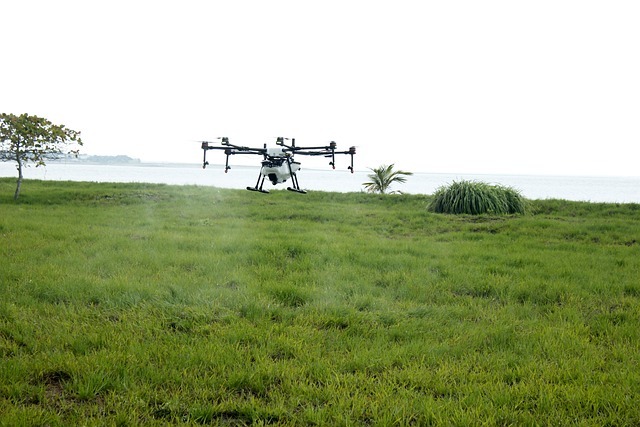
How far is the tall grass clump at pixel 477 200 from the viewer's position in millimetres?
18594

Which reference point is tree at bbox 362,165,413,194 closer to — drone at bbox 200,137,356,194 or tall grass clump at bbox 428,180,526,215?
tall grass clump at bbox 428,180,526,215

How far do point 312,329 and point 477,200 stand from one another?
1433cm

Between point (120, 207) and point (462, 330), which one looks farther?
point (120, 207)

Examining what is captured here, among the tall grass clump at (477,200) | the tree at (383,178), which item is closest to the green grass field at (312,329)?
the tall grass clump at (477,200)

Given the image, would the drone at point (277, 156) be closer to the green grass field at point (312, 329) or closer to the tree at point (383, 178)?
the green grass field at point (312, 329)

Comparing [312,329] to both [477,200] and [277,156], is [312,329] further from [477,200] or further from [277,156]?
[477,200]

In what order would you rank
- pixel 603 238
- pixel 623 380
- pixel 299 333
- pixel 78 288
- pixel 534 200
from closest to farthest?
pixel 623 380, pixel 299 333, pixel 78 288, pixel 603 238, pixel 534 200

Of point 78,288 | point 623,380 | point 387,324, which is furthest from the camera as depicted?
point 78,288

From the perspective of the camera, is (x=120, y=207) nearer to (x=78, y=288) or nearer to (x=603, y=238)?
(x=78, y=288)

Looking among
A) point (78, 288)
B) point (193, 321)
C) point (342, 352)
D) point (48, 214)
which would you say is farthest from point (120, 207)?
point (342, 352)

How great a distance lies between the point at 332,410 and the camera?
4039 mm

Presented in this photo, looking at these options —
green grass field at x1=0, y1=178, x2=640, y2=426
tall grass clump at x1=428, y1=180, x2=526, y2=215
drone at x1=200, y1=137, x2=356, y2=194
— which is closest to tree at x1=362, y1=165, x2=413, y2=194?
tall grass clump at x1=428, y1=180, x2=526, y2=215

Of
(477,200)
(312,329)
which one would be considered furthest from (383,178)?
(312,329)

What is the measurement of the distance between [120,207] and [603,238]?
16.6 metres
